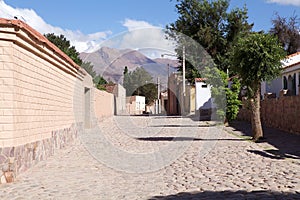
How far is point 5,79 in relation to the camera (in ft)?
25.5

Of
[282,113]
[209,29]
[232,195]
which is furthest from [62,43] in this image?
[232,195]

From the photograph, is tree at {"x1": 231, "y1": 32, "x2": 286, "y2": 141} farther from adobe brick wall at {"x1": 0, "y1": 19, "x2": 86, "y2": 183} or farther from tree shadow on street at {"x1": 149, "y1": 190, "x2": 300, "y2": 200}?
tree shadow on street at {"x1": 149, "y1": 190, "x2": 300, "y2": 200}

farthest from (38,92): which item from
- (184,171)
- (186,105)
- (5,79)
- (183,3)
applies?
(183,3)

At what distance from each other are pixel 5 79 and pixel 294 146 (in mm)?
8602

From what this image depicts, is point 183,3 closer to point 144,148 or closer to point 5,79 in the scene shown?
point 144,148

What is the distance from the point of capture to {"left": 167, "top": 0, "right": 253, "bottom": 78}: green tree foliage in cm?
4097

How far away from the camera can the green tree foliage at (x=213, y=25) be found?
41.0 m

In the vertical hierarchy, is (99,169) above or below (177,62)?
below

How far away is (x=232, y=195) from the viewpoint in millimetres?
6238

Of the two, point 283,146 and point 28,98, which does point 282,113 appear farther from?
point 28,98

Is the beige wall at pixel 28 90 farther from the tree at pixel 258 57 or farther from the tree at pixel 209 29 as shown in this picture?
the tree at pixel 209 29

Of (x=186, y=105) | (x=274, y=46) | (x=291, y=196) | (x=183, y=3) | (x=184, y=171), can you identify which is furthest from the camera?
(x=183, y=3)

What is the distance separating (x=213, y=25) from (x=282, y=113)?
25373mm

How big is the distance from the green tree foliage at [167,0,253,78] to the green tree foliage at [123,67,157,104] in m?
31.5
